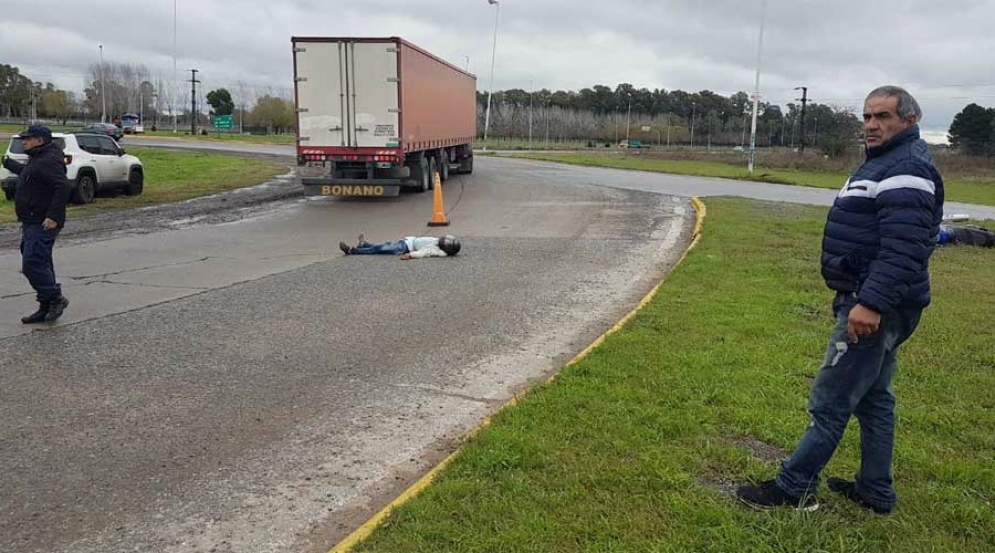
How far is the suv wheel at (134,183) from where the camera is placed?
64.6 ft

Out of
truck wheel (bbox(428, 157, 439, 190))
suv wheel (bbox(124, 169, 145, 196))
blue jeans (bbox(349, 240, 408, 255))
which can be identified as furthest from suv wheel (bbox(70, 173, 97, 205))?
blue jeans (bbox(349, 240, 408, 255))

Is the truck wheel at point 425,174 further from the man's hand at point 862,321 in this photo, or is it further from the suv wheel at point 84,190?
the man's hand at point 862,321

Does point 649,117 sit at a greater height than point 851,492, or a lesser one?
greater

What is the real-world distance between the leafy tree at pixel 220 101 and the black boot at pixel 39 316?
355 ft

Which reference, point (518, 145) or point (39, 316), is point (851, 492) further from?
point (518, 145)

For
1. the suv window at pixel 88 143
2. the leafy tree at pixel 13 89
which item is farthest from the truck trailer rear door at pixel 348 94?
the leafy tree at pixel 13 89

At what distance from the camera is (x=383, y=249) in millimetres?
11203

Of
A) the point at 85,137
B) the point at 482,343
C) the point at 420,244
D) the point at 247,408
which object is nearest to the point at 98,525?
the point at 247,408

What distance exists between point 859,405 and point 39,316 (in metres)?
6.82

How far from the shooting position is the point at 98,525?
11.5ft

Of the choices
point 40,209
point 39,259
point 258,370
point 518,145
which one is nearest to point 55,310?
point 39,259

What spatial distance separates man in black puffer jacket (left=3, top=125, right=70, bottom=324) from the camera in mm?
7059

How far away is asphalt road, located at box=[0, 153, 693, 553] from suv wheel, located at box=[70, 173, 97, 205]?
19.0 ft

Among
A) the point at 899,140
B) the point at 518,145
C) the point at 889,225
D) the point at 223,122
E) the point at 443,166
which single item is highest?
the point at 223,122
